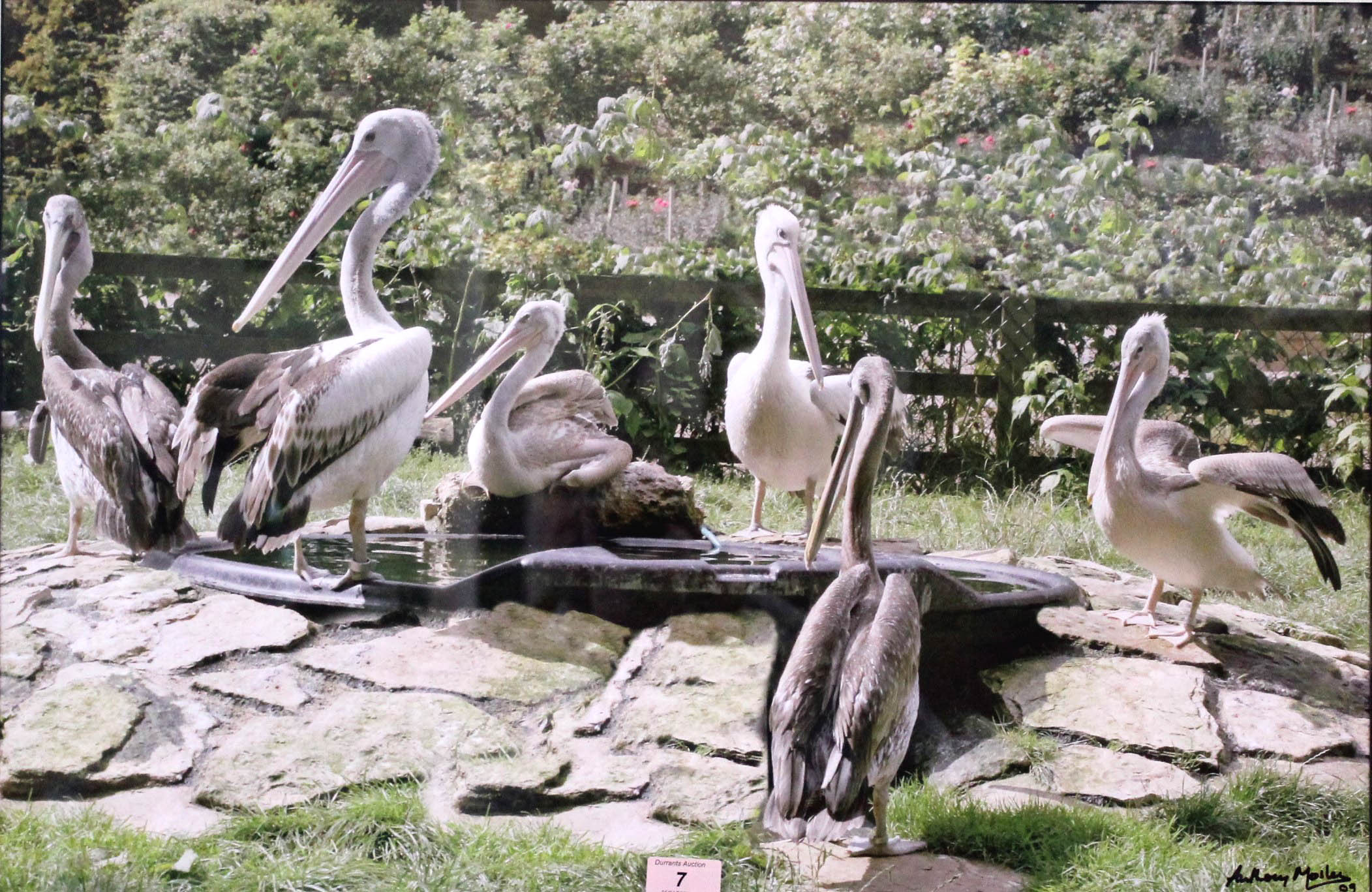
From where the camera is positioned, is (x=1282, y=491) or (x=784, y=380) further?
(x=784, y=380)

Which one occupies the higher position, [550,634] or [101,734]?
[550,634]

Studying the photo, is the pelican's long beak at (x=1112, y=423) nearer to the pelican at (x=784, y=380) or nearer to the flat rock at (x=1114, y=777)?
the pelican at (x=784, y=380)

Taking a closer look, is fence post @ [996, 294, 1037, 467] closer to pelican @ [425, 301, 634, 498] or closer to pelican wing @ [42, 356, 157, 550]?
pelican @ [425, 301, 634, 498]

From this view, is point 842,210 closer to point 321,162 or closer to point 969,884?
point 321,162

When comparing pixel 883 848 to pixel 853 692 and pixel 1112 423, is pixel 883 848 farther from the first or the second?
pixel 1112 423

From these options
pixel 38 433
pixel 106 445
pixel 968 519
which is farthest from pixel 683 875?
pixel 38 433

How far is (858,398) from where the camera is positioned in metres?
2.61

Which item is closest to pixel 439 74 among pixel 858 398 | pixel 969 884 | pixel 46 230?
pixel 46 230

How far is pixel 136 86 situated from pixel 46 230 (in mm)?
437

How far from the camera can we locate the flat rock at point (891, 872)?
2373mm

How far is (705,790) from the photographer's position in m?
2.51

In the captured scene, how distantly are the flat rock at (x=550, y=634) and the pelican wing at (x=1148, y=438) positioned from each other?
1.18 meters

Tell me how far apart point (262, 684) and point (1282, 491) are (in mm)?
2480
